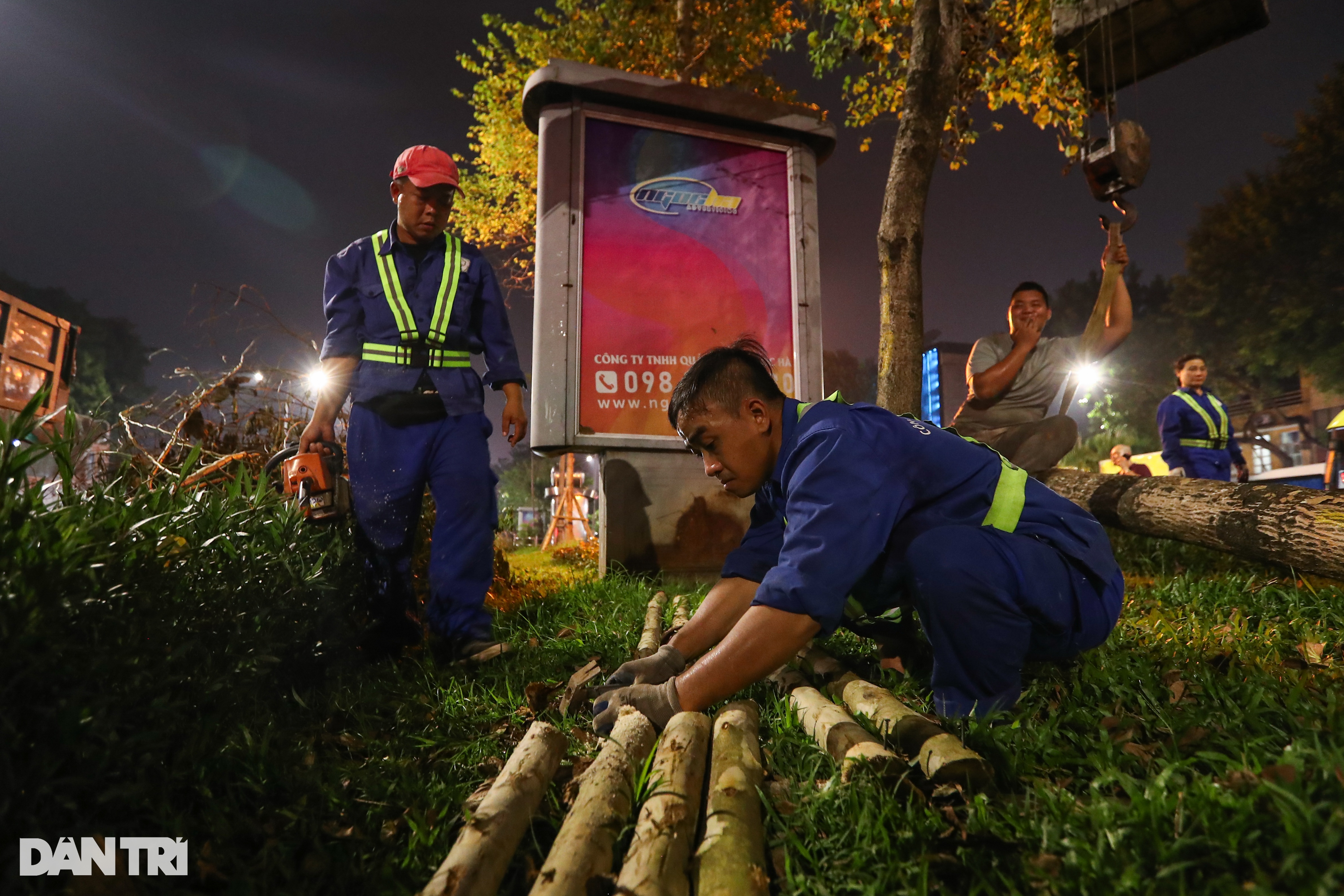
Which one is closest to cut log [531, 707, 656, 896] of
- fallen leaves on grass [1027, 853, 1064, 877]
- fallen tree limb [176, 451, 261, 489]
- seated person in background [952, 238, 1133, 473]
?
fallen leaves on grass [1027, 853, 1064, 877]

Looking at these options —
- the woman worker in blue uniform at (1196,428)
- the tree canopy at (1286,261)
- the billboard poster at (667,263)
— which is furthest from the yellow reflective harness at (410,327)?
the tree canopy at (1286,261)

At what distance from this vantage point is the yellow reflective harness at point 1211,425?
740 cm

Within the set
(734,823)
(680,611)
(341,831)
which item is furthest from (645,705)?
(680,611)

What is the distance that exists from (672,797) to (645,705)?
0.49 m

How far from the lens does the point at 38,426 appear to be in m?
1.90

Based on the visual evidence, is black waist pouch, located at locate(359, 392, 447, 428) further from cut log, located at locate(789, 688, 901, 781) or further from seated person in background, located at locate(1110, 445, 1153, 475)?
seated person in background, located at locate(1110, 445, 1153, 475)

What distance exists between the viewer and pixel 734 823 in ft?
4.98

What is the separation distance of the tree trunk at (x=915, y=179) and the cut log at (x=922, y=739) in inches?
151

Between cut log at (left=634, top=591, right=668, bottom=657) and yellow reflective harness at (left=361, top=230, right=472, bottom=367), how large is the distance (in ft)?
5.23

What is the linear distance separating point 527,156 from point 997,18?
1112cm

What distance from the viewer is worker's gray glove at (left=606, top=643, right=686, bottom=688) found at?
244 cm

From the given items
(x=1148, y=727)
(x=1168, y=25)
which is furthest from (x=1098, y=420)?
(x=1148, y=727)

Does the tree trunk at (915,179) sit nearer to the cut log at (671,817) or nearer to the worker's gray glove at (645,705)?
the worker's gray glove at (645,705)

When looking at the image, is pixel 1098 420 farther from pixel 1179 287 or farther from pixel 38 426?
pixel 38 426
